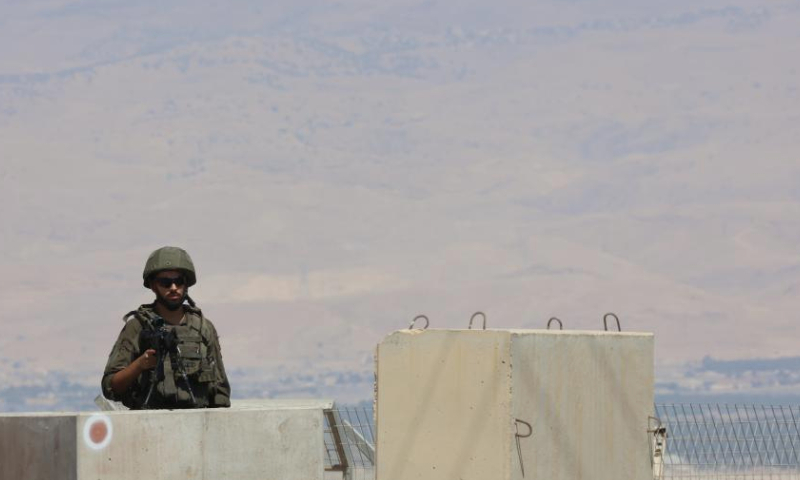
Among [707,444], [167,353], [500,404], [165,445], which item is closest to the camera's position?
[165,445]

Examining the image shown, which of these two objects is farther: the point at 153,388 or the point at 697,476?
the point at 697,476

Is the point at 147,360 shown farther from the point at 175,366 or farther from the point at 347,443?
the point at 347,443

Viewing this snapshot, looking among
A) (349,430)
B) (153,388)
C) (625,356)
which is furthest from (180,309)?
(349,430)

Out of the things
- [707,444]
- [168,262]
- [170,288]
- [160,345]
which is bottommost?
[707,444]

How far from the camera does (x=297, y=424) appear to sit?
12352mm

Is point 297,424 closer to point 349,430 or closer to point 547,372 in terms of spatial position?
point 547,372

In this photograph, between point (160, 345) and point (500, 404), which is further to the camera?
point (500, 404)

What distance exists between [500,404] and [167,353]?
6.44 feet

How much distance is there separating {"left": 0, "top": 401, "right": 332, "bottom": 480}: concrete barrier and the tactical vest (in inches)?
10.8

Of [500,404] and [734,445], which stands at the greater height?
[734,445]

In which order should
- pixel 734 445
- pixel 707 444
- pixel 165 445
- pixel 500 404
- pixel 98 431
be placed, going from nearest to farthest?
pixel 98 431 < pixel 165 445 < pixel 500 404 < pixel 707 444 < pixel 734 445

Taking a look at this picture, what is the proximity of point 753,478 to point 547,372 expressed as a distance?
625 cm

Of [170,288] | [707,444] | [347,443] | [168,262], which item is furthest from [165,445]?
[707,444]

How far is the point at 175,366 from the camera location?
1213cm
